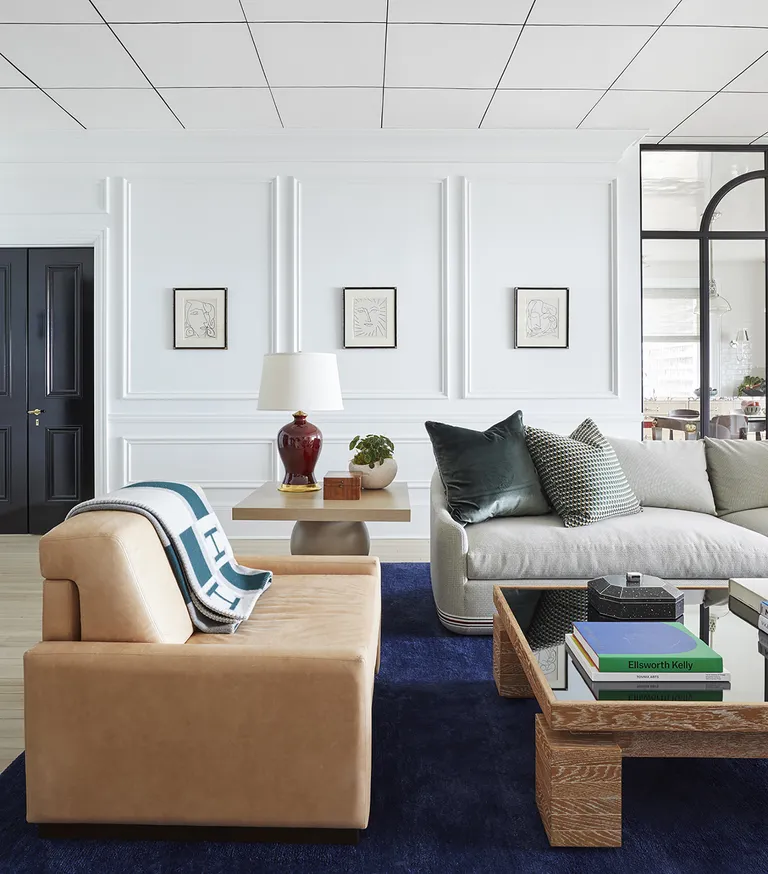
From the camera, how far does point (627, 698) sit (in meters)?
1.47

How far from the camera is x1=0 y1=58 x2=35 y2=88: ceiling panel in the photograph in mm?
3648

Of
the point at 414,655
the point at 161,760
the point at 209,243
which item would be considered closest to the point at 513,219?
the point at 209,243

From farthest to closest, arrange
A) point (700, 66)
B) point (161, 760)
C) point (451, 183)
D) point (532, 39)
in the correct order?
point (451, 183) < point (700, 66) < point (532, 39) < point (161, 760)

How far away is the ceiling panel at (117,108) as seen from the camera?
3.99 meters

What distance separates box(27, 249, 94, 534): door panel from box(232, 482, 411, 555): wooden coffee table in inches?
93.2

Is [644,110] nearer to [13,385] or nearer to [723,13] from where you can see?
[723,13]

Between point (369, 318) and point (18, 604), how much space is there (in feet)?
8.92

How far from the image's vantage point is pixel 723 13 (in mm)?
3178

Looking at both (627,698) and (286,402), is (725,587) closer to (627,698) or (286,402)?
(627,698)

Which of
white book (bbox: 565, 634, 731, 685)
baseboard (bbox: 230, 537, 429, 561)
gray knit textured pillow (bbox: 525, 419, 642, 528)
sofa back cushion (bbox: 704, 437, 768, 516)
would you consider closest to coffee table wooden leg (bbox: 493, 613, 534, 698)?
white book (bbox: 565, 634, 731, 685)

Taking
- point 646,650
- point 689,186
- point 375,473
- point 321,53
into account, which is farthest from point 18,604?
point 689,186

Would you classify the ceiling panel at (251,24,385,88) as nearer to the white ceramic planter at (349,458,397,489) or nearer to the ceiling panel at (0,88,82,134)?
the ceiling panel at (0,88,82,134)

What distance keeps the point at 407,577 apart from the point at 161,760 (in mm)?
2397

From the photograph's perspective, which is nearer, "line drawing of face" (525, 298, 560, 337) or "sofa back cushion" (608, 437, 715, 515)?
"sofa back cushion" (608, 437, 715, 515)
